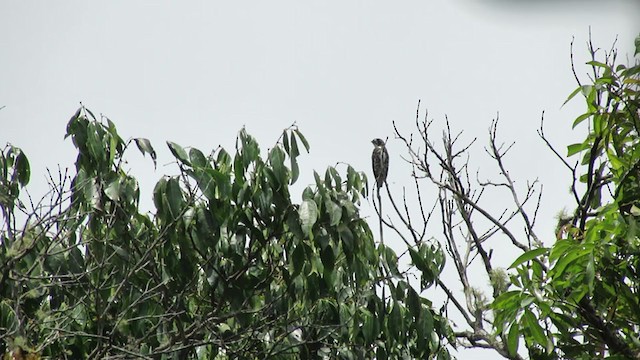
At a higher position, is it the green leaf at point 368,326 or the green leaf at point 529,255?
the green leaf at point 368,326

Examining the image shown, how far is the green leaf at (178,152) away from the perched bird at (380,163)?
273cm

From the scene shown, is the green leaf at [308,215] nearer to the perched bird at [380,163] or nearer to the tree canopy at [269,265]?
the tree canopy at [269,265]

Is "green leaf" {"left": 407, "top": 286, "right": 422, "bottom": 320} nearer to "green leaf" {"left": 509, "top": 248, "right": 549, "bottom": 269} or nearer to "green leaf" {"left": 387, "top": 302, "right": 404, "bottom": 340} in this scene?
"green leaf" {"left": 387, "top": 302, "right": 404, "bottom": 340}

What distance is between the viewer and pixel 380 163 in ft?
21.2

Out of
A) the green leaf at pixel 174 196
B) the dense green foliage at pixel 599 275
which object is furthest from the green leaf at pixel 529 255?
the green leaf at pixel 174 196

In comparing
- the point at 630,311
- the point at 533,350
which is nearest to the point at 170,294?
the point at 533,350

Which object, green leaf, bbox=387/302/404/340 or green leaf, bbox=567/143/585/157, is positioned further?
green leaf, bbox=387/302/404/340

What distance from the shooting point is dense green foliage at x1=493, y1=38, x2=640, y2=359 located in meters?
2.94

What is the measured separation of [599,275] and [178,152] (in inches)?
75.1

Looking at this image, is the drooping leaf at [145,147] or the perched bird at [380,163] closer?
the drooping leaf at [145,147]

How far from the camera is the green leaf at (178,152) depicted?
11.6 ft

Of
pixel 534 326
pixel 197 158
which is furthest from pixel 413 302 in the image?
pixel 197 158

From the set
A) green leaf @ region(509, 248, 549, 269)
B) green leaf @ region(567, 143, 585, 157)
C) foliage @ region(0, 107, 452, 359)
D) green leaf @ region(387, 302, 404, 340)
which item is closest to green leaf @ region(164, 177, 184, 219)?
foliage @ region(0, 107, 452, 359)

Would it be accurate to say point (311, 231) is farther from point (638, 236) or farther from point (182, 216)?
point (638, 236)
